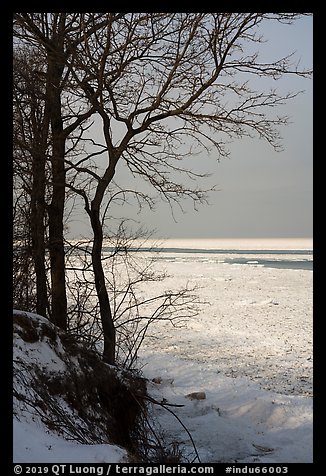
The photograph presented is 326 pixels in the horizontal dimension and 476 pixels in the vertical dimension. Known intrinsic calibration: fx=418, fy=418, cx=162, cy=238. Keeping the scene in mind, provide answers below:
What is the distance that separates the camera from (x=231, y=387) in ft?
21.5

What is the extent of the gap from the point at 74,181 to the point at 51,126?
828 millimetres

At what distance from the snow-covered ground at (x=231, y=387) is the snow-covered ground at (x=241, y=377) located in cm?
1

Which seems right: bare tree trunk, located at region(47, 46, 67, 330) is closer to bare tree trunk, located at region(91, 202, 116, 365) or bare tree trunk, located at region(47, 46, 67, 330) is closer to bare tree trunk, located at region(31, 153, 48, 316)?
bare tree trunk, located at region(31, 153, 48, 316)

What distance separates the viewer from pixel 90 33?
4918 mm

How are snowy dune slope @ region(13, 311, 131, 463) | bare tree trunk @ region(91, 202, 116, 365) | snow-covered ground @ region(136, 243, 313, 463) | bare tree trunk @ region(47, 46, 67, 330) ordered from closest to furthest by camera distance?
snowy dune slope @ region(13, 311, 131, 463) < snow-covered ground @ region(136, 243, 313, 463) < bare tree trunk @ region(91, 202, 116, 365) < bare tree trunk @ region(47, 46, 67, 330)

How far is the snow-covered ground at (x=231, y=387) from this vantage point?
13.6 ft

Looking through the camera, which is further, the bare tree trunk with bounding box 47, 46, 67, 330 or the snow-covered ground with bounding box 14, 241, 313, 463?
the bare tree trunk with bounding box 47, 46, 67, 330

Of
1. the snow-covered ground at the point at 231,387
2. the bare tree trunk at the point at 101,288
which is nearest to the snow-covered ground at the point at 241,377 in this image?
the snow-covered ground at the point at 231,387

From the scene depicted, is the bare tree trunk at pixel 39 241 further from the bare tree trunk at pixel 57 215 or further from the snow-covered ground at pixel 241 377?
the snow-covered ground at pixel 241 377

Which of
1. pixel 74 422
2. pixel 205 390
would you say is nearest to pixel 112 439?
pixel 74 422

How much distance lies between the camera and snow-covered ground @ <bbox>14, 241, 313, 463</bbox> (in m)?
4.14

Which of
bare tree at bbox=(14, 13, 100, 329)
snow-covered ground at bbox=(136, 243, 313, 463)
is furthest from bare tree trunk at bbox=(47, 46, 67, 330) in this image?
snow-covered ground at bbox=(136, 243, 313, 463)

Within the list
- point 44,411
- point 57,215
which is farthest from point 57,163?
point 44,411

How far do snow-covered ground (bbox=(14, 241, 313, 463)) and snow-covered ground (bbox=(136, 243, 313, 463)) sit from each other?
1 centimetres
